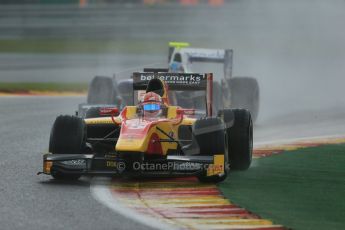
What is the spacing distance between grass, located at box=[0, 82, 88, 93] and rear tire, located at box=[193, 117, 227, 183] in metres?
14.8

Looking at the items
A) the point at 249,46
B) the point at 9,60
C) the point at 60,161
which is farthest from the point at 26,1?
the point at 60,161

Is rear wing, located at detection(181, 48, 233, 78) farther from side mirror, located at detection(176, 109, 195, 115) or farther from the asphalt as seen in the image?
side mirror, located at detection(176, 109, 195, 115)

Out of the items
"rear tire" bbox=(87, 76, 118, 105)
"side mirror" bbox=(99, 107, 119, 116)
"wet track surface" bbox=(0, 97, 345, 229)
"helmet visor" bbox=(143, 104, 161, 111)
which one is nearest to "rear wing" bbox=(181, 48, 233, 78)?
"wet track surface" bbox=(0, 97, 345, 229)

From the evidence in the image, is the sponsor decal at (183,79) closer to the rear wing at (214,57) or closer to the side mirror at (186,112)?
the side mirror at (186,112)

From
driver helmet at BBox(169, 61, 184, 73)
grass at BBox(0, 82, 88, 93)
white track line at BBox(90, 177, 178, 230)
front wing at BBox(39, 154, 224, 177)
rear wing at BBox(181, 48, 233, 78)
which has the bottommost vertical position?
white track line at BBox(90, 177, 178, 230)

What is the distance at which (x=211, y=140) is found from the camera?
1100cm

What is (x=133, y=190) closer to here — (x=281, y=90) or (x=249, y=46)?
(x=281, y=90)

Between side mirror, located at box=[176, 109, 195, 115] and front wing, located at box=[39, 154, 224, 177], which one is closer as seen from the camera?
front wing, located at box=[39, 154, 224, 177]

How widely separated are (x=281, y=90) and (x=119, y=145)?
49.8 ft

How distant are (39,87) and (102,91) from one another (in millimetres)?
7721

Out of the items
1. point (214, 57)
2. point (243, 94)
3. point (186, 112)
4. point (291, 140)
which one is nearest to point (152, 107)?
point (186, 112)

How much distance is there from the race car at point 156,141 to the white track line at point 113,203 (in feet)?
0.71

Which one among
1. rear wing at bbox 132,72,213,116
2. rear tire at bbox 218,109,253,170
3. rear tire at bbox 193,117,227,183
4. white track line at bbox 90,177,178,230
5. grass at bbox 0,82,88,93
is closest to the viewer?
white track line at bbox 90,177,178,230

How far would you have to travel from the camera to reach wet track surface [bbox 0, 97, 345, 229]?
8602 mm
